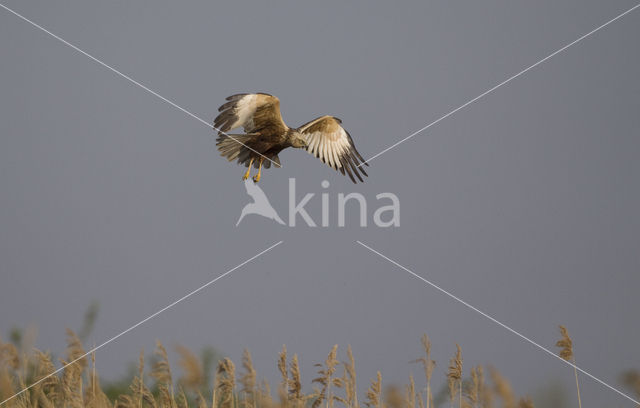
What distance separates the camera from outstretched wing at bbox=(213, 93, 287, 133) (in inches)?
430

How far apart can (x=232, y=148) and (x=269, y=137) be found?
0.71 metres

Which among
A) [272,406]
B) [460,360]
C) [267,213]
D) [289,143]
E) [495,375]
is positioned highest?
[289,143]

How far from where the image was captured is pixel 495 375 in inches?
206

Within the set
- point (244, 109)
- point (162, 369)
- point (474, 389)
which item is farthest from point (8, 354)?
point (244, 109)

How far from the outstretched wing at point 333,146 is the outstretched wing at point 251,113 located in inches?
28.6

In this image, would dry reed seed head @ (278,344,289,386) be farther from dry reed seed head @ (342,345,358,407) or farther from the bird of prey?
the bird of prey

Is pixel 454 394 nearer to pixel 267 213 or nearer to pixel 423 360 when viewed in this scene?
pixel 423 360

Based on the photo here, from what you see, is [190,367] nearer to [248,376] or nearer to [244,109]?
[248,376]

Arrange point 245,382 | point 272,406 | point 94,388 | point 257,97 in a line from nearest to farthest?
point 272,406 → point 245,382 → point 94,388 → point 257,97

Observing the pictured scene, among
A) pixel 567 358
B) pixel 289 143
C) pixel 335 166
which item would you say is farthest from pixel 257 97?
pixel 567 358

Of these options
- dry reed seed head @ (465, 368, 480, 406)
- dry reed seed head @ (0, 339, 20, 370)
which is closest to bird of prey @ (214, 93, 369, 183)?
dry reed seed head @ (0, 339, 20, 370)

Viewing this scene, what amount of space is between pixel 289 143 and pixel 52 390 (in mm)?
5489

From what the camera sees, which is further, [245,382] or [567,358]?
[567,358]

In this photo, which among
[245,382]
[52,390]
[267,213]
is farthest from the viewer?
[267,213]
